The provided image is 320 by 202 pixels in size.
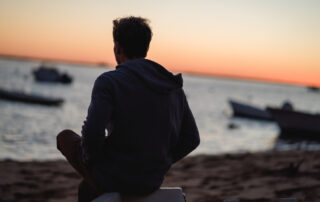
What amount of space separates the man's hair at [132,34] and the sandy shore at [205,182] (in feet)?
10.3

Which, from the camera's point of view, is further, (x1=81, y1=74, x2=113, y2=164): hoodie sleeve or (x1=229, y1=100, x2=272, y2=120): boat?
(x1=229, y1=100, x2=272, y2=120): boat

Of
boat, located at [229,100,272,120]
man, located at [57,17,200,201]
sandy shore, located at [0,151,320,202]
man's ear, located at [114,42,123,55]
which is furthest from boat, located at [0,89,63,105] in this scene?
man, located at [57,17,200,201]

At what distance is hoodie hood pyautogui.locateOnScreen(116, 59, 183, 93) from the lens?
6.19ft

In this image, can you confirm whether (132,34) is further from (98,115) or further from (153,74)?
(98,115)

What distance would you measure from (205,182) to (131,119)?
443cm

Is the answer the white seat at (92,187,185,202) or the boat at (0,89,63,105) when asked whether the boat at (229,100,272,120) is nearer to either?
the boat at (0,89,63,105)

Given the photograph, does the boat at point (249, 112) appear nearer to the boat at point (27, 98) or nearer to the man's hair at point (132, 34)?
the boat at point (27, 98)

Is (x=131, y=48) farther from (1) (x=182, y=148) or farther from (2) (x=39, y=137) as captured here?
(2) (x=39, y=137)

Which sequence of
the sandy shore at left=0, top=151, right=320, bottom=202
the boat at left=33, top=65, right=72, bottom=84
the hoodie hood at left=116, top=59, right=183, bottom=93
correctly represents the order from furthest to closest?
the boat at left=33, top=65, right=72, bottom=84 < the sandy shore at left=0, top=151, right=320, bottom=202 < the hoodie hood at left=116, top=59, right=183, bottom=93

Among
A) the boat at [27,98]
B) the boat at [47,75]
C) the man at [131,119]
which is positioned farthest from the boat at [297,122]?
the boat at [47,75]

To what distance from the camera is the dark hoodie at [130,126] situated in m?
1.83

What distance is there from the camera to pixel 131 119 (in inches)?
72.9

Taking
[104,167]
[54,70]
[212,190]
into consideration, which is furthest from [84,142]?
[54,70]

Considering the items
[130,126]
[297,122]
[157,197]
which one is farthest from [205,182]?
[297,122]
